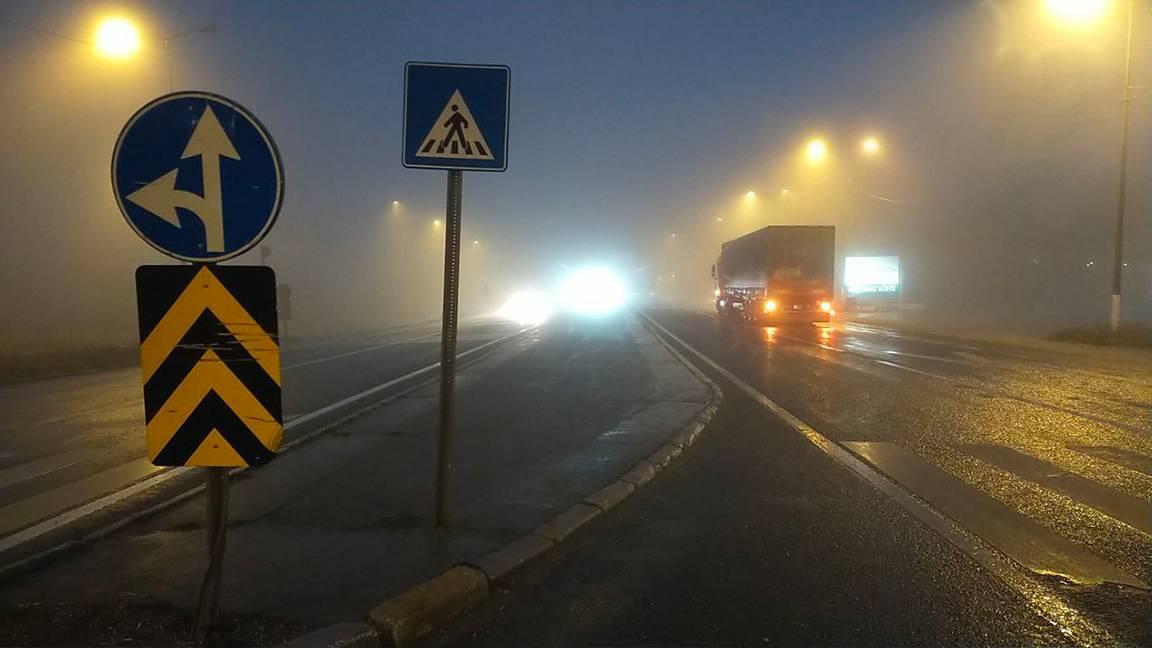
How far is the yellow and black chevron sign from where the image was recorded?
12.3ft

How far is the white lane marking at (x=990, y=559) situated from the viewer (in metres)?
3.97

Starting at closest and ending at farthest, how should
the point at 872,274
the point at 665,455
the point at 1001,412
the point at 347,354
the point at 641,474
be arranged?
the point at 641,474 < the point at 665,455 < the point at 1001,412 < the point at 347,354 < the point at 872,274

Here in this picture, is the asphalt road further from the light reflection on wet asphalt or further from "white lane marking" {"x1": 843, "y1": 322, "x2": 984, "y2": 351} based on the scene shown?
"white lane marking" {"x1": 843, "y1": 322, "x2": 984, "y2": 351}

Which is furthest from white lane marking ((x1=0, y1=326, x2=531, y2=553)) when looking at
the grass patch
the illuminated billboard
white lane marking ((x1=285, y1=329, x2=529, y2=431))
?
the illuminated billboard

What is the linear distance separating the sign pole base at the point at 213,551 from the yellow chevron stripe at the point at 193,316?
0.64 meters

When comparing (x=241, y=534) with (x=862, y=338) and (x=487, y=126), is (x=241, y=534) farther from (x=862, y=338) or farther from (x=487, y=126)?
(x=862, y=338)

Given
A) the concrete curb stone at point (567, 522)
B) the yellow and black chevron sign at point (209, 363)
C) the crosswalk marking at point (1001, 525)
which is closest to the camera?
the yellow and black chevron sign at point (209, 363)

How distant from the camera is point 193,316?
Answer: 12.4 feet

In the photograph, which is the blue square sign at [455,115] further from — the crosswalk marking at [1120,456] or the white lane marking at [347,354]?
the white lane marking at [347,354]

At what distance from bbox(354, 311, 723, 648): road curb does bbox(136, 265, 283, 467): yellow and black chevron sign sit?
109cm

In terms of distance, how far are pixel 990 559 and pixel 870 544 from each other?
747mm

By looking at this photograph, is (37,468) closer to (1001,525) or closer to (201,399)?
(201,399)

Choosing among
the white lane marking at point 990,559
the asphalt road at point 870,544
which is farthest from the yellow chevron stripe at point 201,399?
the white lane marking at point 990,559

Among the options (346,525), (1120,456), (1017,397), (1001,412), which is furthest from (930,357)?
(346,525)
